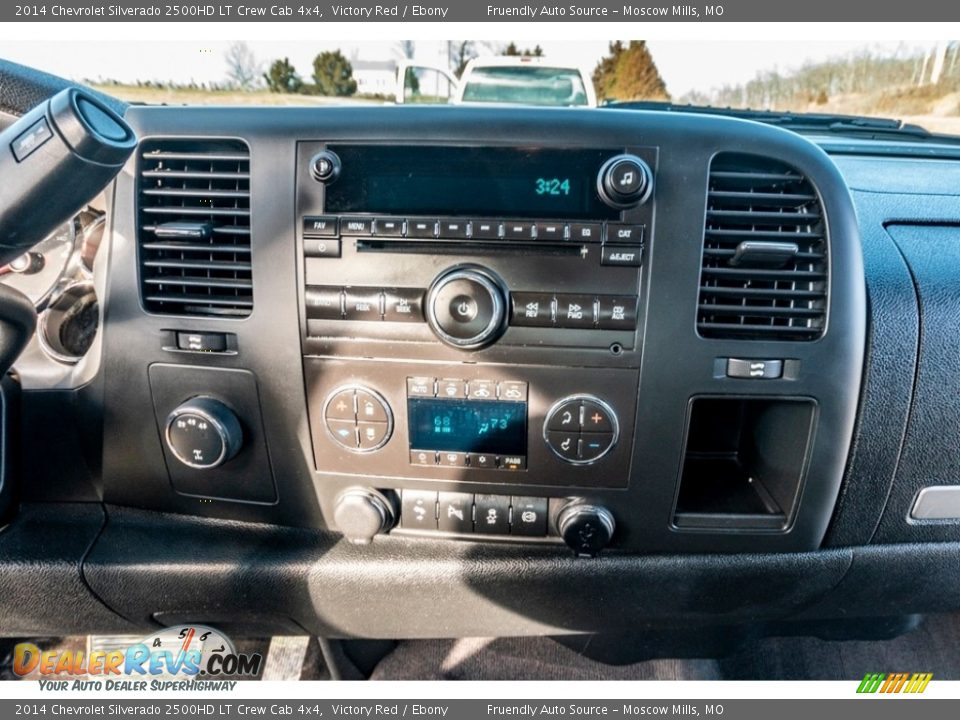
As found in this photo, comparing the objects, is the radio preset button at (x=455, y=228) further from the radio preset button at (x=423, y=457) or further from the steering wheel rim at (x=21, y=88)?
the steering wheel rim at (x=21, y=88)

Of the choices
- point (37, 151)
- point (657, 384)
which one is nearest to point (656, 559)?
point (657, 384)

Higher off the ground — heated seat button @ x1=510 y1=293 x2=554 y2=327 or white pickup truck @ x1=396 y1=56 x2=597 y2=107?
white pickup truck @ x1=396 y1=56 x2=597 y2=107

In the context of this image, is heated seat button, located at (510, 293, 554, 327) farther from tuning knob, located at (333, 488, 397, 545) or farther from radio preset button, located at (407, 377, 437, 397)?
tuning knob, located at (333, 488, 397, 545)

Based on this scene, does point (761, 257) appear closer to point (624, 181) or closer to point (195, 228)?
point (624, 181)

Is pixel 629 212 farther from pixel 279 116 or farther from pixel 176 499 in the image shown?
pixel 176 499

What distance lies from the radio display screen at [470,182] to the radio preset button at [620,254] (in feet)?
0.17

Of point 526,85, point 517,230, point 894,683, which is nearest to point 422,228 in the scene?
point 517,230

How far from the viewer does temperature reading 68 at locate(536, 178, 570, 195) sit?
3.44ft

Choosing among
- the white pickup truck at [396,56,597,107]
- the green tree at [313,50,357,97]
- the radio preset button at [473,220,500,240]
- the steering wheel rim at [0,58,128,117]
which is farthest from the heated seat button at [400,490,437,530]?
the white pickup truck at [396,56,597,107]

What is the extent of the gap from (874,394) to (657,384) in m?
0.42

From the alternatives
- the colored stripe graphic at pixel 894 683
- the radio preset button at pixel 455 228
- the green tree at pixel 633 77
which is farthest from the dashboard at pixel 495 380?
the green tree at pixel 633 77

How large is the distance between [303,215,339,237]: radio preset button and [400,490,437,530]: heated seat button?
499mm

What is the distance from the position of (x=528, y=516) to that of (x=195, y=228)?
0.79m

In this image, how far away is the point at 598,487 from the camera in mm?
1183
